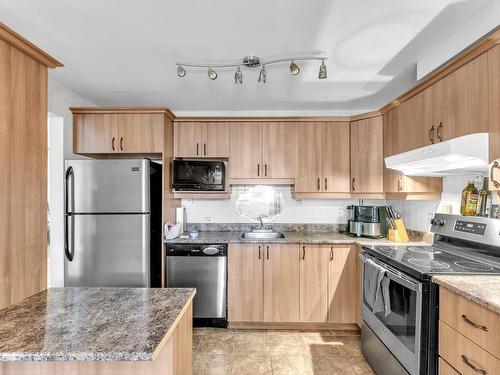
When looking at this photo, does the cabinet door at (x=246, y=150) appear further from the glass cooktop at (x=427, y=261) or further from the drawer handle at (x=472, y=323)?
the drawer handle at (x=472, y=323)

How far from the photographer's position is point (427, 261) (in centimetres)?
191

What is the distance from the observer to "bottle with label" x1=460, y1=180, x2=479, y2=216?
2092mm

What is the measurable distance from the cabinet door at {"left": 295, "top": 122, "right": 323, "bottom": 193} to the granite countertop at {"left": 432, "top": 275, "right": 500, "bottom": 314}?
1807mm

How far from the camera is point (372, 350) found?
2.29 metres

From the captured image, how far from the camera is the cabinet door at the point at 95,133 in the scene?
9.96ft

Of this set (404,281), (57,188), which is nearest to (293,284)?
(404,281)

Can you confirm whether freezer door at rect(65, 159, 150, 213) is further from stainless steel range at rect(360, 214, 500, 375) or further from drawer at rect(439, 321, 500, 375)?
drawer at rect(439, 321, 500, 375)

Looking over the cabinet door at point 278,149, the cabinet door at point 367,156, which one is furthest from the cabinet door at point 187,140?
the cabinet door at point 367,156

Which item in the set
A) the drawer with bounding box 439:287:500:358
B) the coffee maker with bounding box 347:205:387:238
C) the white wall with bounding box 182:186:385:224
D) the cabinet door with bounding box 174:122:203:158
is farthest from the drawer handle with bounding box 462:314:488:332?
the cabinet door with bounding box 174:122:203:158

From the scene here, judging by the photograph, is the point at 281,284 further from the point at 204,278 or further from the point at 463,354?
the point at 463,354

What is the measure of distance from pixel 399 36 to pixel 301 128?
4.65ft

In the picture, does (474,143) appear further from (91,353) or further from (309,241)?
(91,353)

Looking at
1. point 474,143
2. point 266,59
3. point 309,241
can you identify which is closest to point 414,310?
point 474,143

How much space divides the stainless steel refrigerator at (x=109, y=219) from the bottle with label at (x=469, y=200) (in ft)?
8.73
